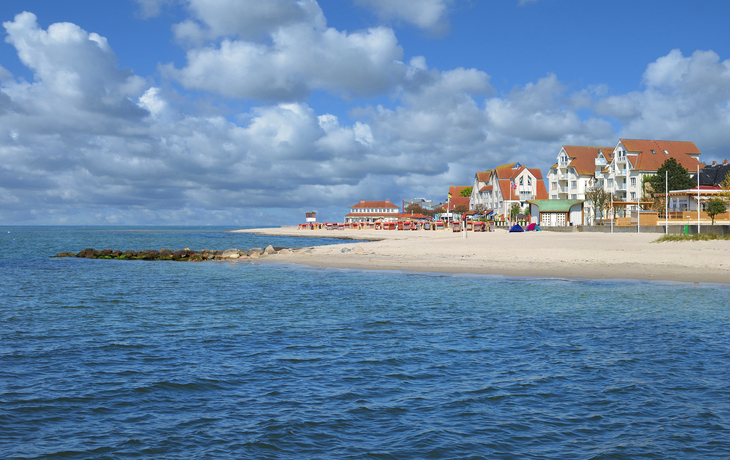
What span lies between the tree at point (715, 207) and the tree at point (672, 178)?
81.2 feet

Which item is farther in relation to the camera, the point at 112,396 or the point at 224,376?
the point at 224,376

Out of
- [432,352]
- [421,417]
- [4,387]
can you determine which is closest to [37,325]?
[4,387]

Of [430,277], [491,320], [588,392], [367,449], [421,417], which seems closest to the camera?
[367,449]

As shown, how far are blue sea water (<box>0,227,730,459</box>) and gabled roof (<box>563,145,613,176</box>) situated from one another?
8273 cm

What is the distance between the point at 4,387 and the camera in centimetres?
959

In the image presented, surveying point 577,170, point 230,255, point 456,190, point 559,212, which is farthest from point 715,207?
point 456,190

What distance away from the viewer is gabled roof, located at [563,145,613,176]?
96562mm

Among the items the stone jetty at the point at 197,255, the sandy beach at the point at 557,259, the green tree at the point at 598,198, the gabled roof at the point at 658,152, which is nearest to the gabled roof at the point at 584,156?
the gabled roof at the point at 658,152

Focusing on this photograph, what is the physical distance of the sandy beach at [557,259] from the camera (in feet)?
85.1

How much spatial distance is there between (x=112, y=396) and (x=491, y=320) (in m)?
9.98

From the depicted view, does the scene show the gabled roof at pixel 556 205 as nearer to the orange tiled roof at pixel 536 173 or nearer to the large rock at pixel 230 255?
the orange tiled roof at pixel 536 173

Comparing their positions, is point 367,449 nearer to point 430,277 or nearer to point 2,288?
point 430,277

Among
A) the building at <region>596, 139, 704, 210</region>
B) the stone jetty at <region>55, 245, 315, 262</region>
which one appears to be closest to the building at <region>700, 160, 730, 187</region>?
the building at <region>596, 139, 704, 210</region>

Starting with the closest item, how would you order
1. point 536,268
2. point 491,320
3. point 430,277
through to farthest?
point 491,320, point 430,277, point 536,268
